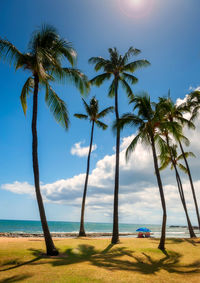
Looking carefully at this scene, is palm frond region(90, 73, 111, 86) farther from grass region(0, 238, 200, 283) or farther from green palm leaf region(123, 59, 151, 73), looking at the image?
grass region(0, 238, 200, 283)

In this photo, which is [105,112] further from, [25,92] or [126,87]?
[25,92]

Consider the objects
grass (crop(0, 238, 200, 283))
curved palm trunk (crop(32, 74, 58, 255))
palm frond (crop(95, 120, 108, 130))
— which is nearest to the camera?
grass (crop(0, 238, 200, 283))

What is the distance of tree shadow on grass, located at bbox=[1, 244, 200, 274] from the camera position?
30.4 ft

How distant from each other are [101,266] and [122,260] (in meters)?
2.09

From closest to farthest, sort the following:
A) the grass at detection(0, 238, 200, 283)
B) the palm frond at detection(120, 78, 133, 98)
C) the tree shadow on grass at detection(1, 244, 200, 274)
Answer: the grass at detection(0, 238, 200, 283), the tree shadow on grass at detection(1, 244, 200, 274), the palm frond at detection(120, 78, 133, 98)

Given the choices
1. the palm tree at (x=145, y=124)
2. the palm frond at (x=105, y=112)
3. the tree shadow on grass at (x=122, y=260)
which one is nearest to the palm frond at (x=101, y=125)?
the palm frond at (x=105, y=112)

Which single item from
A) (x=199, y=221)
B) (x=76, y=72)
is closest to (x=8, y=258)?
(x=76, y=72)

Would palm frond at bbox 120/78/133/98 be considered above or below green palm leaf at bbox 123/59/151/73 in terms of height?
below

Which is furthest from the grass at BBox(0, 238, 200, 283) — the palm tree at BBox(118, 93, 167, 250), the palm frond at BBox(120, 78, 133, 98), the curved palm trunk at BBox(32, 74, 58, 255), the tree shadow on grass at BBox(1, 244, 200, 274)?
the palm frond at BBox(120, 78, 133, 98)

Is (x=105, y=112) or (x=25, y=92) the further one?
(x=105, y=112)

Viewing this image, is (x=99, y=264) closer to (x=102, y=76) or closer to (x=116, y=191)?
(x=116, y=191)

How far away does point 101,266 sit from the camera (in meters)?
9.04

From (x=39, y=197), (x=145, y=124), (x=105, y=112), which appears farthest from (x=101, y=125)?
(x=39, y=197)

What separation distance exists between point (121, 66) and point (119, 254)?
16.6 m
